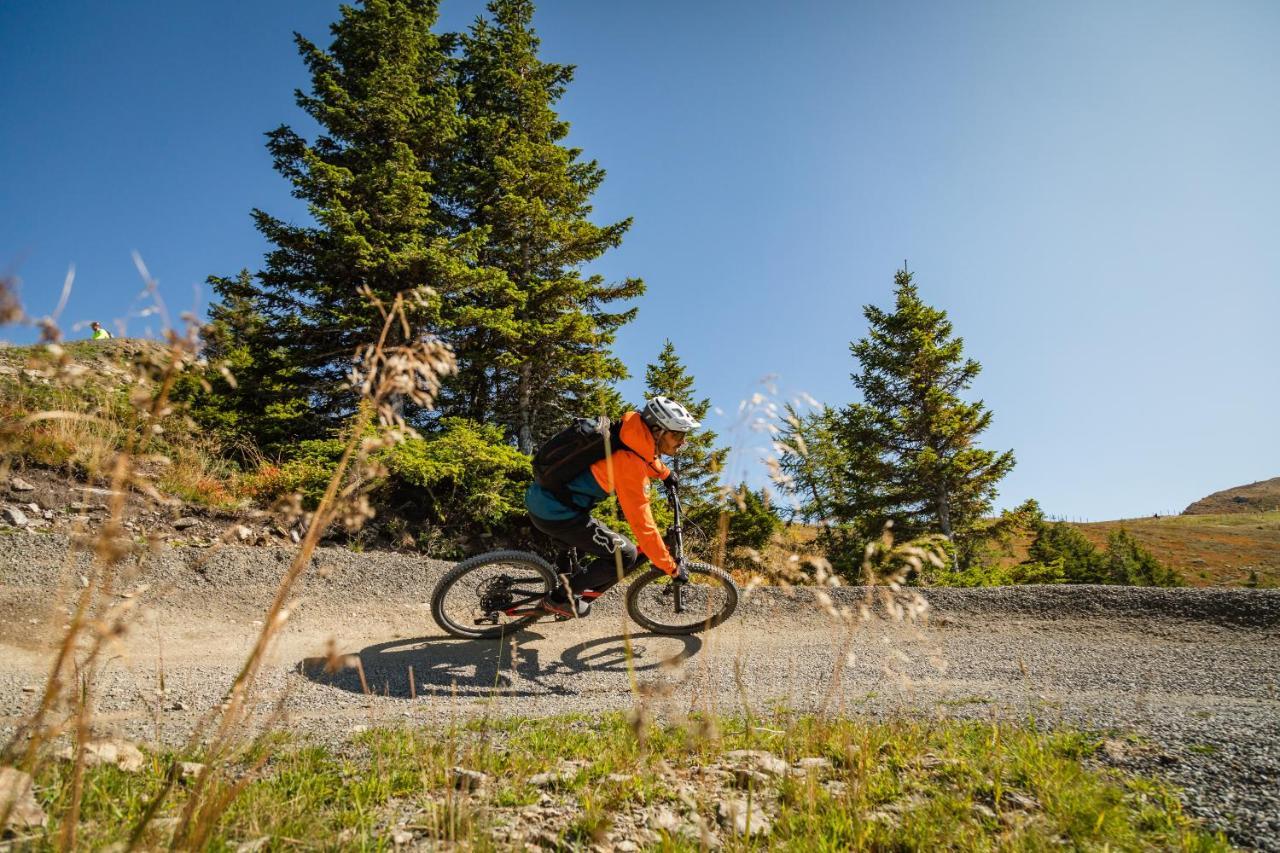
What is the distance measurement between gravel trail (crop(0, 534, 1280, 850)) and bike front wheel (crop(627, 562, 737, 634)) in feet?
0.67

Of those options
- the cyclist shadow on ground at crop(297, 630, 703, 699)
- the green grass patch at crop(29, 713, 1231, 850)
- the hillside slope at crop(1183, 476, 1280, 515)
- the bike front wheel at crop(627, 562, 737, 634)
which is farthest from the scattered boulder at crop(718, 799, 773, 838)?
the hillside slope at crop(1183, 476, 1280, 515)

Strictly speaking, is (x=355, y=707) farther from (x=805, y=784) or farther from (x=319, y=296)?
(x=319, y=296)

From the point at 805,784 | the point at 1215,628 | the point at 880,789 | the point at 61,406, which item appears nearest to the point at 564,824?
the point at 805,784

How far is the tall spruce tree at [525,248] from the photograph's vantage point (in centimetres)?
1420

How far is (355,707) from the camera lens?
4.41 meters

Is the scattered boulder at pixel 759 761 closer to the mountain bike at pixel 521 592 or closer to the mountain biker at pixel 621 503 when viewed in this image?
the mountain biker at pixel 621 503

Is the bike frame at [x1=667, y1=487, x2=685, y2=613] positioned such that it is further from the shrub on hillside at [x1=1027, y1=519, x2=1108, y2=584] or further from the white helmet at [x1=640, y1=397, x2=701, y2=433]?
the shrub on hillside at [x1=1027, y1=519, x2=1108, y2=584]

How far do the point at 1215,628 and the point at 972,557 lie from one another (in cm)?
1090

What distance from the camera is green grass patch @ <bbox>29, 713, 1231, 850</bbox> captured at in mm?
2195

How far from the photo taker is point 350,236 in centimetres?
1131

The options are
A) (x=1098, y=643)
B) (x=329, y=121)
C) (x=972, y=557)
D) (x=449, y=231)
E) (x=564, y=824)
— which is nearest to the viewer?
(x=564, y=824)

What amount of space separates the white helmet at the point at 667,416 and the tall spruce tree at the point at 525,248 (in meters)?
8.18

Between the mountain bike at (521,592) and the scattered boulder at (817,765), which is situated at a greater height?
the mountain bike at (521,592)

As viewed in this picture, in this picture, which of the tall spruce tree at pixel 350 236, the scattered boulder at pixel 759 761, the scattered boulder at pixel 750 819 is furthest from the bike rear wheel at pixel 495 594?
the tall spruce tree at pixel 350 236
